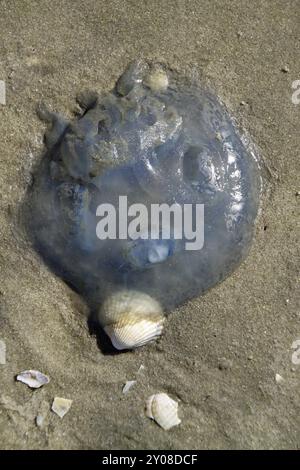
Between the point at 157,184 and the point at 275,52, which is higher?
the point at 275,52

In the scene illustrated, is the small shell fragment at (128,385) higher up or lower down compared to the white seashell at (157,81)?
lower down

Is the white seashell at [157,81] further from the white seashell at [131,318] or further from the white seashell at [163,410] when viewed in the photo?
the white seashell at [163,410]

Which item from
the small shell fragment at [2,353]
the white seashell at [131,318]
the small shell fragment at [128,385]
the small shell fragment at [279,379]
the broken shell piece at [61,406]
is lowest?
the broken shell piece at [61,406]

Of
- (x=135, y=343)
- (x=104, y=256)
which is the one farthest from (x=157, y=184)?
(x=135, y=343)

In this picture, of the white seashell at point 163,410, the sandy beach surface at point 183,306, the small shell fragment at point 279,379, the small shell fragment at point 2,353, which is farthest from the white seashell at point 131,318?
the small shell fragment at point 279,379

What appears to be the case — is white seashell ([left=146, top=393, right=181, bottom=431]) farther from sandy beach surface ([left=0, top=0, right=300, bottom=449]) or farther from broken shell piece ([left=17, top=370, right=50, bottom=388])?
broken shell piece ([left=17, top=370, right=50, bottom=388])
